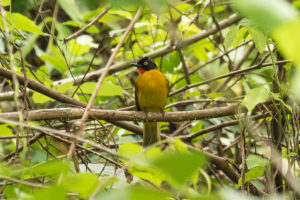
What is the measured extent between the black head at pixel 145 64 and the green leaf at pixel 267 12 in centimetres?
429

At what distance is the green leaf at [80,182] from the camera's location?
3.51ft

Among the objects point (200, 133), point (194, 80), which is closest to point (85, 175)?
point (200, 133)

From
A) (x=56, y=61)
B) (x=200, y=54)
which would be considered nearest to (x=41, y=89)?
(x=56, y=61)

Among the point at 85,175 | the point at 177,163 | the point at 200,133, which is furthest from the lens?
the point at 200,133

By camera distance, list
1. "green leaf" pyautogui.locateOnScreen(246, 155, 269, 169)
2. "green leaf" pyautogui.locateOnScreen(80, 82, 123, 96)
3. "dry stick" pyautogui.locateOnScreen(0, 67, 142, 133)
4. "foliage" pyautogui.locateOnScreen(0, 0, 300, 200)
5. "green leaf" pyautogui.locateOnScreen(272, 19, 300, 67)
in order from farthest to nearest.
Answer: "green leaf" pyautogui.locateOnScreen(80, 82, 123, 96) → "dry stick" pyautogui.locateOnScreen(0, 67, 142, 133) → "green leaf" pyautogui.locateOnScreen(246, 155, 269, 169) → "foliage" pyautogui.locateOnScreen(0, 0, 300, 200) → "green leaf" pyautogui.locateOnScreen(272, 19, 300, 67)

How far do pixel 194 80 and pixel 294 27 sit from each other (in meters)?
4.29

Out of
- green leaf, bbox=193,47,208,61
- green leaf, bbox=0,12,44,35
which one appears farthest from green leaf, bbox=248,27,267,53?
green leaf, bbox=193,47,208,61

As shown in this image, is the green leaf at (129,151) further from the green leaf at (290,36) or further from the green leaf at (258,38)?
the green leaf at (258,38)

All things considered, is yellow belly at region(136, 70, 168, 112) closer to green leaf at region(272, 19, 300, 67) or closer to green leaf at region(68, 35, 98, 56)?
green leaf at region(68, 35, 98, 56)

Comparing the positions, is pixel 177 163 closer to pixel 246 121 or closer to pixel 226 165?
pixel 246 121

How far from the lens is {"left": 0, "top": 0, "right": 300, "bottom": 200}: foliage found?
91 cm

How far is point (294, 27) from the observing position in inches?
25.2

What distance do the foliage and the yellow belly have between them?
0.60ft

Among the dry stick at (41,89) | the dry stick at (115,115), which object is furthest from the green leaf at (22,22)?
the dry stick at (115,115)
